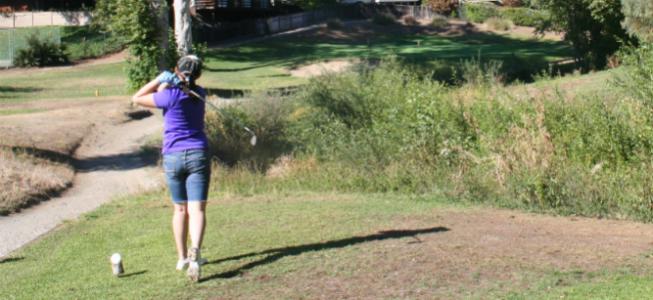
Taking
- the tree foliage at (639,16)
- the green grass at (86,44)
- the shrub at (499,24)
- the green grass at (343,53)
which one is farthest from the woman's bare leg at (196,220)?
the shrub at (499,24)

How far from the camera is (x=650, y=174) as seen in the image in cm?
1245

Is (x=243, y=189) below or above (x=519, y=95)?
below

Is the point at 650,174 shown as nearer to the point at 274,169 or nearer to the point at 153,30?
the point at 274,169

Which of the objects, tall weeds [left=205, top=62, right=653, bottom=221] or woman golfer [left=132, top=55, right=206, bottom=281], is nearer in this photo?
woman golfer [left=132, top=55, right=206, bottom=281]

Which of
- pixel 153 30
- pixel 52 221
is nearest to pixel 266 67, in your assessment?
pixel 153 30

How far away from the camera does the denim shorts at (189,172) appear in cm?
810

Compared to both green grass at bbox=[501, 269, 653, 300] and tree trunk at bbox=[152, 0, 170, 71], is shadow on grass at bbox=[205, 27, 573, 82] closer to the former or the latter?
tree trunk at bbox=[152, 0, 170, 71]

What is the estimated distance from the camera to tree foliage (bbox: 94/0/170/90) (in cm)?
2920

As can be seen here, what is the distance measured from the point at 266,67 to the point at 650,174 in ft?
116

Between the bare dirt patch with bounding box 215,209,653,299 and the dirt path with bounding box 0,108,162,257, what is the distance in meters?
5.08

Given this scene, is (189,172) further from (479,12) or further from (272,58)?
(479,12)

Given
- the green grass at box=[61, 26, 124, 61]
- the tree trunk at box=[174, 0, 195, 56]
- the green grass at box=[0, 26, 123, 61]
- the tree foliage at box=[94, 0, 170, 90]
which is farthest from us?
the green grass at box=[61, 26, 124, 61]

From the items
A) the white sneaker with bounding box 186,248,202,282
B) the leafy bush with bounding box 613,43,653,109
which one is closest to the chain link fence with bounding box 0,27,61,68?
the leafy bush with bounding box 613,43,653,109

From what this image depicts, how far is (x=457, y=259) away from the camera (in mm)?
8172
